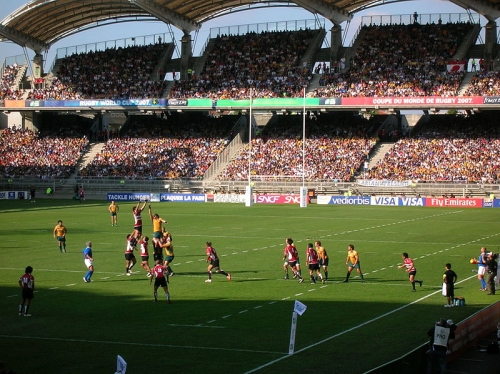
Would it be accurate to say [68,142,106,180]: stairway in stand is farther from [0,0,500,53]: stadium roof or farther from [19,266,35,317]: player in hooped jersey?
[19,266,35,317]: player in hooped jersey

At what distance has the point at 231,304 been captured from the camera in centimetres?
2494

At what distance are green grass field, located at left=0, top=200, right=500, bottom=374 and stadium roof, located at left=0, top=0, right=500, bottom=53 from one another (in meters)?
37.6

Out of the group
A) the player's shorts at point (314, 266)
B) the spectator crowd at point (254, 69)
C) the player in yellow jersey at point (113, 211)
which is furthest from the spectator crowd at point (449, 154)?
the player's shorts at point (314, 266)

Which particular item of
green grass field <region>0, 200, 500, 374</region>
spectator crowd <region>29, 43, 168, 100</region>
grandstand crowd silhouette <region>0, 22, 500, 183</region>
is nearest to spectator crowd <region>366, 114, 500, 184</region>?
grandstand crowd silhouette <region>0, 22, 500, 183</region>

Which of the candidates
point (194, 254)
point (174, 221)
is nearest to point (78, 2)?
point (174, 221)

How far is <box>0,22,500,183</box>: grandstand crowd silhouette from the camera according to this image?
77438 millimetres

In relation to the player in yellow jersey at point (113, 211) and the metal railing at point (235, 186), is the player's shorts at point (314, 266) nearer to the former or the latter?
the player in yellow jersey at point (113, 211)

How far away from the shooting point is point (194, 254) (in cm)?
3672

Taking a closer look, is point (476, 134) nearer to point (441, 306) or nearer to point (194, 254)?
point (194, 254)

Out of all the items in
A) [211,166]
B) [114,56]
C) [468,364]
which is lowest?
[468,364]

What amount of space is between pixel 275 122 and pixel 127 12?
19583mm

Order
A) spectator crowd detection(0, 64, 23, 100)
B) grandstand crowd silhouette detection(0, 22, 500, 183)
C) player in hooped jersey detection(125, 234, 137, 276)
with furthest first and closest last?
spectator crowd detection(0, 64, 23, 100)
grandstand crowd silhouette detection(0, 22, 500, 183)
player in hooped jersey detection(125, 234, 137, 276)

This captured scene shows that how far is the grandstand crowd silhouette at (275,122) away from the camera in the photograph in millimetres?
77438

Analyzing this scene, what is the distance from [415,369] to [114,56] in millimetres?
85161
